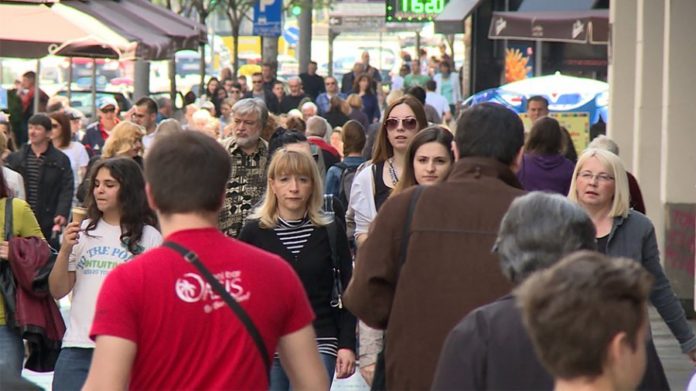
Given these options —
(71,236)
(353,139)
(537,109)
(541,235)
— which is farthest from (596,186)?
(537,109)

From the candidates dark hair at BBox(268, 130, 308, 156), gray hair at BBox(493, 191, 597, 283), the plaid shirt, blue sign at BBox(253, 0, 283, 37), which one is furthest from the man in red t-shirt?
blue sign at BBox(253, 0, 283, 37)

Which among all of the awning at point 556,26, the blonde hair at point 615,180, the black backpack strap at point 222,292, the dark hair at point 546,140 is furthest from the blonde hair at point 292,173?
the awning at point 556,26

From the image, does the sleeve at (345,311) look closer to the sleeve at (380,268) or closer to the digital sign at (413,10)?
the sleeve at (380,268)

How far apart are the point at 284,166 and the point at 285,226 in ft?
1.12

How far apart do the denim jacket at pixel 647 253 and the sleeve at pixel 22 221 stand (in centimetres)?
277

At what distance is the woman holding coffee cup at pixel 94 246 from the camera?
678cm

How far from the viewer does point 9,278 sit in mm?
7312

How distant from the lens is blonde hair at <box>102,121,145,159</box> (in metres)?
10.5

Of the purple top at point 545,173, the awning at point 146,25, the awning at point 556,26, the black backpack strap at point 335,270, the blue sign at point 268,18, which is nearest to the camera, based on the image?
the black backpack strap at point 335,270

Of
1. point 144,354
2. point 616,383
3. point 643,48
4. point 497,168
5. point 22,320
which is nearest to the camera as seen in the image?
point 616,383

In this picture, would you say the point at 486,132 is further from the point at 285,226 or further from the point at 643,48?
the point at 643,48

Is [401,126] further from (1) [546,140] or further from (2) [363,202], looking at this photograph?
(1) [546,140]

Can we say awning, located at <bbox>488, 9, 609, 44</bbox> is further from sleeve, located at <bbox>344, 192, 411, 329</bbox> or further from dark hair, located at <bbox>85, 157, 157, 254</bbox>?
sleeve, located at <bbox>344, 192, 411, 329</bbox>

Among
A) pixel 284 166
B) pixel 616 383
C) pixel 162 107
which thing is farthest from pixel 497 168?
pixel 162 107
